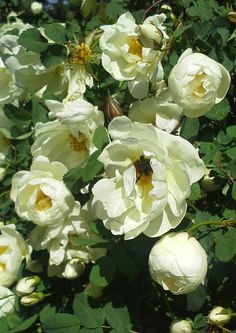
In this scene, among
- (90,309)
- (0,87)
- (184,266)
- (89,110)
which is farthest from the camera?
(0,87)

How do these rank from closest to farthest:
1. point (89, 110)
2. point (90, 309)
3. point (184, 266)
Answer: point (184, 266) → point (89, 110) → point (90, 309)

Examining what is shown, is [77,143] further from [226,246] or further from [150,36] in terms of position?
[226,246]

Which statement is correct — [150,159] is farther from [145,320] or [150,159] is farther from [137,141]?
[145,320]

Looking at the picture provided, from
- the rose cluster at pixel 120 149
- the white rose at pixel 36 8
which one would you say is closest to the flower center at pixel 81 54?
the rose cluster at pixel 120 149

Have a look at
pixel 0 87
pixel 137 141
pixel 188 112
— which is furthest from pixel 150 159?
pixel 0 87

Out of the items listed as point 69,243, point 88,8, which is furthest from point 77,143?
point 88,8
